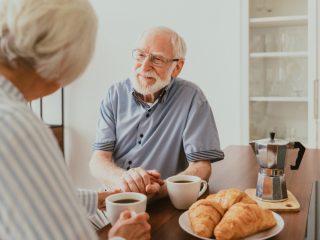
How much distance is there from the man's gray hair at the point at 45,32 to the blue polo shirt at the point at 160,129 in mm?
901

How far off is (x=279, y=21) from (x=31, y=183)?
2603mm

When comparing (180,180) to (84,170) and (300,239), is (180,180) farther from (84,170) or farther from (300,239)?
(84,170)

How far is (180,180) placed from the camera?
1.18 m

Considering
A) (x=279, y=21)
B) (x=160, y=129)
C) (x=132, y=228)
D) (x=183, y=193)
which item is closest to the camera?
(x=132, y=228)

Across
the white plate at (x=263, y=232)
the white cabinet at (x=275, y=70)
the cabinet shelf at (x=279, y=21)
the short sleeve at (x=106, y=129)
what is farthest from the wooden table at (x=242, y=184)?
the cabinet shelf at (x=279, y=21)

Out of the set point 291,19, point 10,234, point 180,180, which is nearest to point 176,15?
point 291,19

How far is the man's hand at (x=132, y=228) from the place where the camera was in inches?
33.1

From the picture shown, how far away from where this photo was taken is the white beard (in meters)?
1.66

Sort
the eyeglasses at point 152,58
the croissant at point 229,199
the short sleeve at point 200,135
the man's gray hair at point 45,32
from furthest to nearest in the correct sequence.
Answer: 1. the eyeglasses at point 152,58
2. the short sleeve at point 200,135
3. the croissant at point 229,199
4. the man's gray hair at point 45,32

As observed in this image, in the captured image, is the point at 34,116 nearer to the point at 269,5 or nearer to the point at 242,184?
the point at 242,184

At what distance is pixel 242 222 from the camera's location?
0.87 metres

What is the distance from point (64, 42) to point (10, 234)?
326 millimetres

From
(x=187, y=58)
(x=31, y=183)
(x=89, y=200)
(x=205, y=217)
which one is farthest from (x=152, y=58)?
(x=187, y=58)

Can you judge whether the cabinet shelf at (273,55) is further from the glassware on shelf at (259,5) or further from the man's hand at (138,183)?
the man's hand at (138,183)
